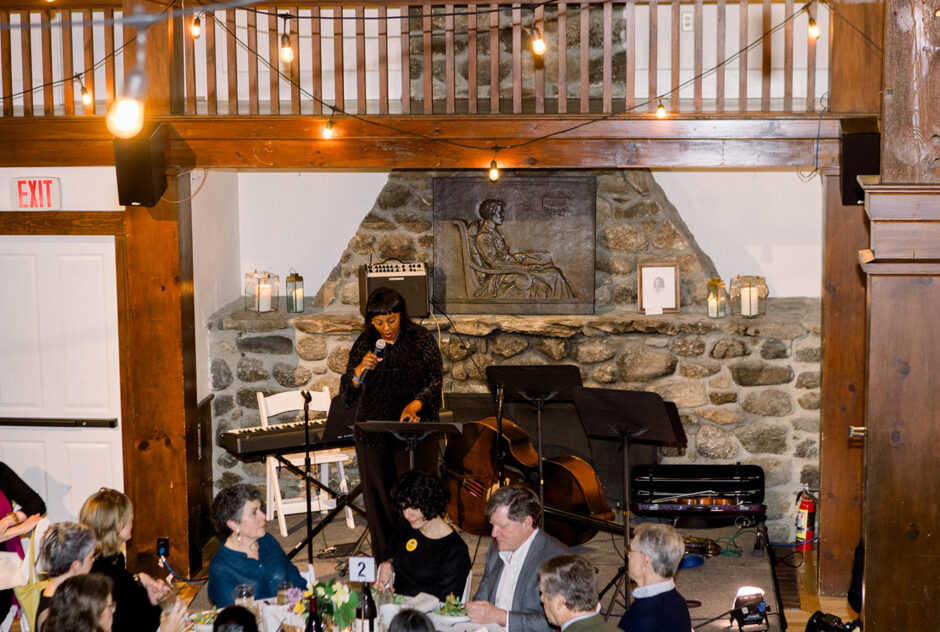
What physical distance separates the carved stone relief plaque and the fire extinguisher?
73.5 inches

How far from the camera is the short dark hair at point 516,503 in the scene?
448cm

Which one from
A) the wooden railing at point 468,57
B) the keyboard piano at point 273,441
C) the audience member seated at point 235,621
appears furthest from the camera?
the wooden railing at point 468,57

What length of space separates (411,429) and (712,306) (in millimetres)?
2583

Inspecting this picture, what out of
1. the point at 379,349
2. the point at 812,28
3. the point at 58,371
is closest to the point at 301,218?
the point at 58,371

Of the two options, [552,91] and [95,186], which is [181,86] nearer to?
[95,186]

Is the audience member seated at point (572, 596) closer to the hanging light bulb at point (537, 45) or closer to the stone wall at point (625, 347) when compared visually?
the hanging light bulb at point (537, 45)

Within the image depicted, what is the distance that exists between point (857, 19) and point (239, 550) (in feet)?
14.1

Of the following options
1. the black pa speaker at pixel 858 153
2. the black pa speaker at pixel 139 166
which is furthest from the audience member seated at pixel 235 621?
the black pa speaker at pixel 858 153

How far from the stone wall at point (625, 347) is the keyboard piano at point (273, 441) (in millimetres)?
1023

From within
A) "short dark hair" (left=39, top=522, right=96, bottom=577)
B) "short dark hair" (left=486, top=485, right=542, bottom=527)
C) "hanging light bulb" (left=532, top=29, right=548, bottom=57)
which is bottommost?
"short dark hair" (left=39, top=522, right=96, bottom=577)

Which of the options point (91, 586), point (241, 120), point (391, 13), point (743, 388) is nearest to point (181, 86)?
point (241, 120)

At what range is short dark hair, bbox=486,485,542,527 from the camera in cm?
448

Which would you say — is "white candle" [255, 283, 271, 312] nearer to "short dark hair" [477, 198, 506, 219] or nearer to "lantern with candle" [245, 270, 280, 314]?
"lantern with candle" [245, 270, 280, 314]

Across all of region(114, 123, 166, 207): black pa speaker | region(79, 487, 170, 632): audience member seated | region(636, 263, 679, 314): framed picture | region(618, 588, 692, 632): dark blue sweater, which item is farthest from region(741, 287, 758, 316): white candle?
region(79, 487, 170, 632): audience member seated
